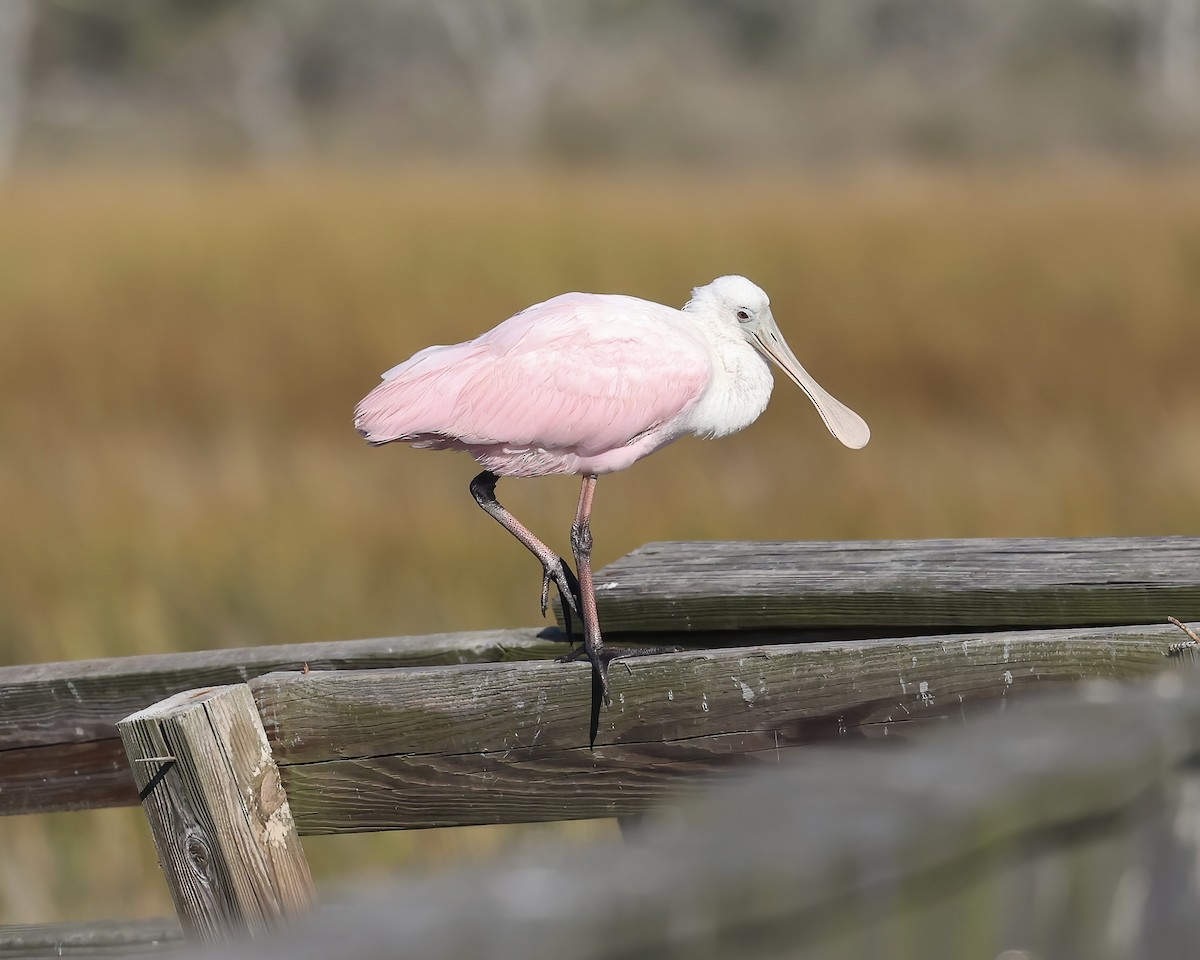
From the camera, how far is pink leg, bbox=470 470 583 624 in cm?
261

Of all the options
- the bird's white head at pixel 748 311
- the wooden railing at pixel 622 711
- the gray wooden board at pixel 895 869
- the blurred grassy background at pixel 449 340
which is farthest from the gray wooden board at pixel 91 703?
the gray wooden board at pixel 895 869

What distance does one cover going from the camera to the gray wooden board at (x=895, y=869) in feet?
1.73

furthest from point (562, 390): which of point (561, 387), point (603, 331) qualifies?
point (603, 331)

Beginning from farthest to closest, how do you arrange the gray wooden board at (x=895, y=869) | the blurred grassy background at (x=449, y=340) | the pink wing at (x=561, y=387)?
the blurred grassy background at (x=449, y=340) < the pink wing at (x=561, y=387) < the gray wooden board at (x=895, y=869)

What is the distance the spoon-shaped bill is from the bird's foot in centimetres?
66

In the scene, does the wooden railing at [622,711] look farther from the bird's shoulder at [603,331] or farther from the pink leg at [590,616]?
the bird's shoulder at [603,331]

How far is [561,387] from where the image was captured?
2.57 metres

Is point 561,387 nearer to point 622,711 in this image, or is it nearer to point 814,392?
point 814,392

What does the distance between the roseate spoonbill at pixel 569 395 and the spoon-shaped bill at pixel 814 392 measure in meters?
0.12

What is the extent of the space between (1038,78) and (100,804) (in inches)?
1483

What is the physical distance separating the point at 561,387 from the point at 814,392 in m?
0.62

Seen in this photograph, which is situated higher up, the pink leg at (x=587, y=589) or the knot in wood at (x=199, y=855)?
the pink leg at (x=587, y=589)

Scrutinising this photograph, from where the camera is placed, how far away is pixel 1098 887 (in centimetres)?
67

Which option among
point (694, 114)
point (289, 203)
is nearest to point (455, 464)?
point (289, 203)
